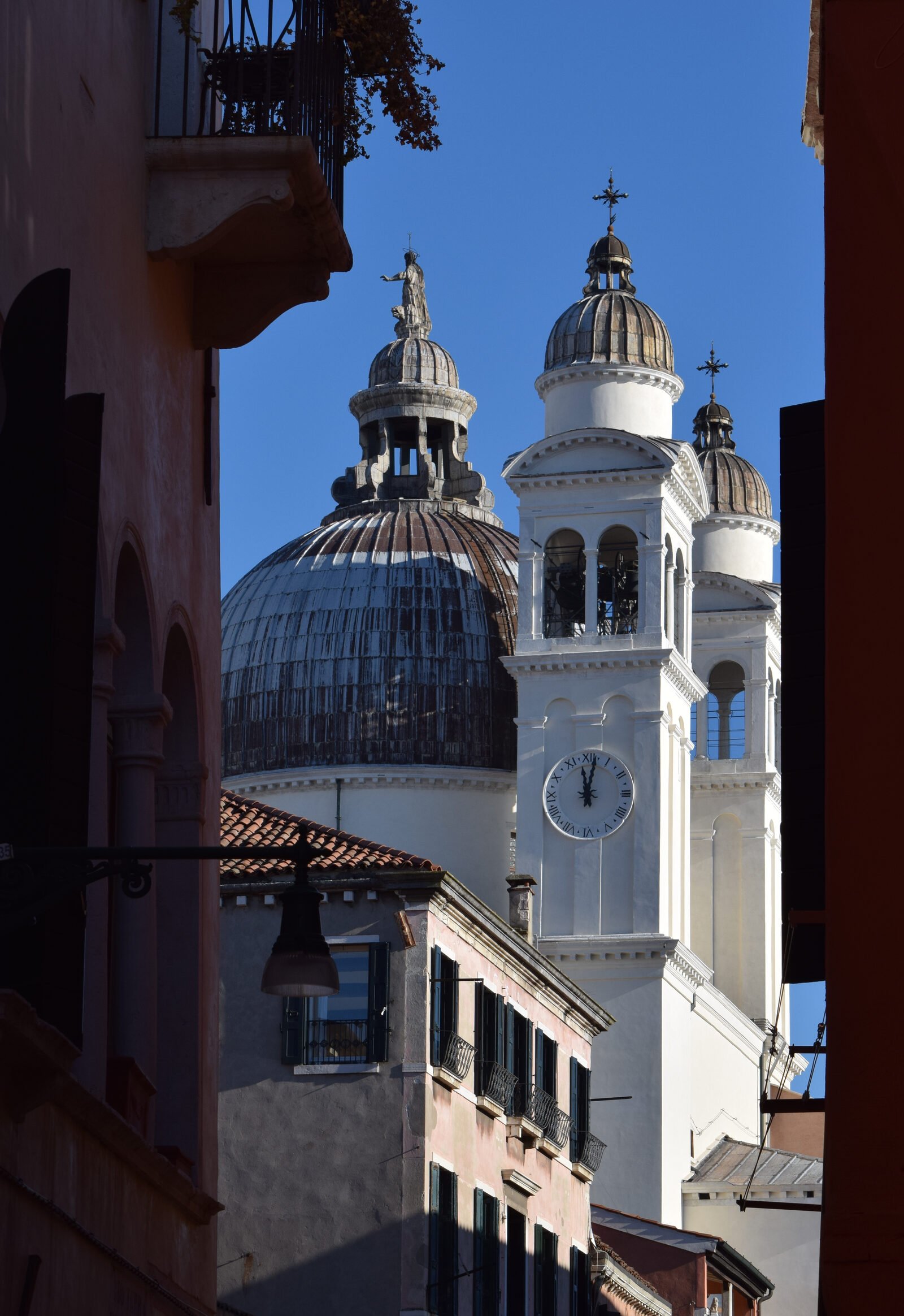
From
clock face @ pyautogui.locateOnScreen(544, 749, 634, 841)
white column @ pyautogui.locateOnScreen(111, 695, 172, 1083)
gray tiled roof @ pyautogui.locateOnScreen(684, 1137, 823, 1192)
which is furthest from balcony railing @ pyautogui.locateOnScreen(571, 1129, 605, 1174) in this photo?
white column @ pyautogui.locateOnScreen(111, 695, 172, 1083)

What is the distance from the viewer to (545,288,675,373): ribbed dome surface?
69.4 m

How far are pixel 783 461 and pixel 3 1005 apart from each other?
7.34m

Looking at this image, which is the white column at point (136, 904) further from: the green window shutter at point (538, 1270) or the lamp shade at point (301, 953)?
the green window shutter at point (538, 1270)

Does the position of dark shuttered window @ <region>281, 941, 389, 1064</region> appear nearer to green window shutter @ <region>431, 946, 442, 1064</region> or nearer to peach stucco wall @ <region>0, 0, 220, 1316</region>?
green window shutter @ <region>431, 946, 442, 1064</region>

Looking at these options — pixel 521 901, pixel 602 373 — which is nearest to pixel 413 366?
pixel 602 373

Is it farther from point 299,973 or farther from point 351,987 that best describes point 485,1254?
point 299,973

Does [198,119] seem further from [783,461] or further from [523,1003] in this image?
[523,1003]

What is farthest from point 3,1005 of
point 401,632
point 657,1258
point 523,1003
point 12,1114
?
point 401,632

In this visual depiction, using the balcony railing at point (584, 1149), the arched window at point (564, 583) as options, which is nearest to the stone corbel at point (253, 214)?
the balcony railing at point (584, 1149)

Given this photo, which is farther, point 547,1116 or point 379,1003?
point 547,1116

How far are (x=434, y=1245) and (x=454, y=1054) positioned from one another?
7.76ft

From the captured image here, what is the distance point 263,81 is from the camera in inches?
578

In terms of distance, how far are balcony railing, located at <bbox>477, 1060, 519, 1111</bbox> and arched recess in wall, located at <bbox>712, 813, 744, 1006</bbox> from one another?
3689cm

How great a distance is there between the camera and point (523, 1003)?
130 feet
